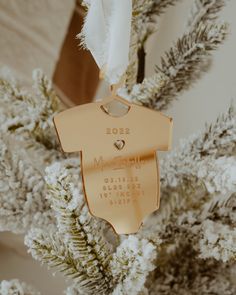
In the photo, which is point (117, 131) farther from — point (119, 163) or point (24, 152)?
point (24, 152)

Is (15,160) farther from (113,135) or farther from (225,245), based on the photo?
(225,245)

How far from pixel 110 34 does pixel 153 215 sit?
10.5 inches

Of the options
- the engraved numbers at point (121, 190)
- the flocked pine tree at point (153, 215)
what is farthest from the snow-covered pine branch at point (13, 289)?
the engraved numbers at point (121, 190)

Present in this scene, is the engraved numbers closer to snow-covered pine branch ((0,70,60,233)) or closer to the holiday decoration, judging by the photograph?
the holiday decoration

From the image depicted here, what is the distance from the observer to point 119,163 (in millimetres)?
442

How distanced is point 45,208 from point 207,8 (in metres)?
0.29

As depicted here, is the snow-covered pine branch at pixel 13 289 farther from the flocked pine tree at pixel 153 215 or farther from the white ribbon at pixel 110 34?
the white ribbon at pixel 110 34

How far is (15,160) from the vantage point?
1.64 ft

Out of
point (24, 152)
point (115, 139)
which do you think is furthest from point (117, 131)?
point (24, 152)

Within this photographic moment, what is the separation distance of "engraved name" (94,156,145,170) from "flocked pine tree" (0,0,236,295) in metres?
0.03

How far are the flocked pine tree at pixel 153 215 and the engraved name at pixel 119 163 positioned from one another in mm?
26

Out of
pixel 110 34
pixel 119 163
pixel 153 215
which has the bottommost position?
pixel 153 215

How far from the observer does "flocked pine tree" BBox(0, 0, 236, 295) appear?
43cm

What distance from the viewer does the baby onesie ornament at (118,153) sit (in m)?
0.43
